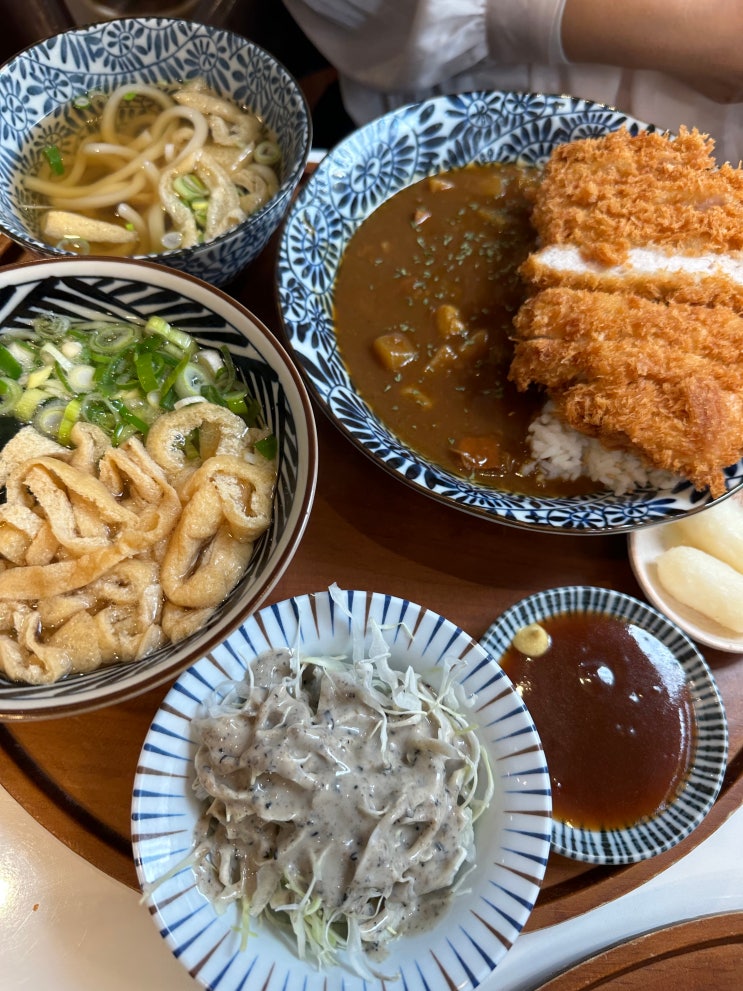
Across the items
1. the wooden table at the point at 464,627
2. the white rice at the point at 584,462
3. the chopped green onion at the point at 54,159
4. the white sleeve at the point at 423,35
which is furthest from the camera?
the white sleeve at the point at 423,35

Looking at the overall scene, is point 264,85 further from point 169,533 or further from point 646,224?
point 169,533

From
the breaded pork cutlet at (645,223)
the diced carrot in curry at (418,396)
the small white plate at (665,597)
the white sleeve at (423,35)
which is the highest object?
the white sleeve at (423,35)

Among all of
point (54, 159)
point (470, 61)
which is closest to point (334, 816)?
point (54, 159)

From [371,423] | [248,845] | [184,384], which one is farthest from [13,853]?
[371,423]

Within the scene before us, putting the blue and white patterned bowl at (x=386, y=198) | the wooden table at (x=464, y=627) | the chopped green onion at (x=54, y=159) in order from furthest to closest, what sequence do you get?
the chopped green onion at (x=54, y=159), the blue and white patterned bowl at (x=386, y=198), the wooden table at (x=464, y=627)

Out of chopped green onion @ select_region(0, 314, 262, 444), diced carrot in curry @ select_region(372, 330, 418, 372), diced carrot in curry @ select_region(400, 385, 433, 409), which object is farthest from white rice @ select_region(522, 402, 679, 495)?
chopped green onion @ select_region(0, 314, 262, 444)

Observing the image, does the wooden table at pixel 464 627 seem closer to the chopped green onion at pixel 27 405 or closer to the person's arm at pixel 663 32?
the chopped green onion at pixel 27 405

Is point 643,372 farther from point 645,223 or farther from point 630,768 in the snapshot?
point 630,768

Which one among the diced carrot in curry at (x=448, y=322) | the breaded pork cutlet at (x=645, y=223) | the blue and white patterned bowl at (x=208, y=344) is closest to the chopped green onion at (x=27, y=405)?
the blue and white patterned bowl at (x=208, y=344)
